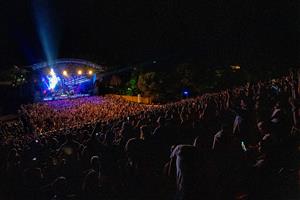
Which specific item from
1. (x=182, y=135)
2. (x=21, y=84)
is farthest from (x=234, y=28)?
(x=21, y=84)

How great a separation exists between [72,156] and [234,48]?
22.1m

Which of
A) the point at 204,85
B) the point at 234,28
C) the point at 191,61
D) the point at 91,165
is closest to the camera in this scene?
the point at 91,165

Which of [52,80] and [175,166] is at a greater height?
[52,80]

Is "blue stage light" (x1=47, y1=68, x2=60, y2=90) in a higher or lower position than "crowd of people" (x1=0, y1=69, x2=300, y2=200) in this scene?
higher

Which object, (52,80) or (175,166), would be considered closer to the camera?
(175,166)

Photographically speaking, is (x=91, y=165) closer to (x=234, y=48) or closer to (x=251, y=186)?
(x=251, y=186)

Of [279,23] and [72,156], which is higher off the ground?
[279,23]

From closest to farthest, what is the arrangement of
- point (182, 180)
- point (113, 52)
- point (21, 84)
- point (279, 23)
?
1. point (182, 180)
2. point (279, 23)
3. point (21, 84)
4. point (113, 52)

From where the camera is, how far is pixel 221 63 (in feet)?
109

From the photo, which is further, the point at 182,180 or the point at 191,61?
the point at 191,61

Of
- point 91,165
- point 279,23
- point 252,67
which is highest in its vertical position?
point 279,23

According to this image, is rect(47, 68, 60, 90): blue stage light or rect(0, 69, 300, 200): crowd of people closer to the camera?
rect(0, 69, 300, 200): crowd of people

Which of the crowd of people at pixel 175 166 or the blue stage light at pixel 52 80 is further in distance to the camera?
the blue stage light at pixel 52 80

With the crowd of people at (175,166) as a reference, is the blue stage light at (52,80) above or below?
above
